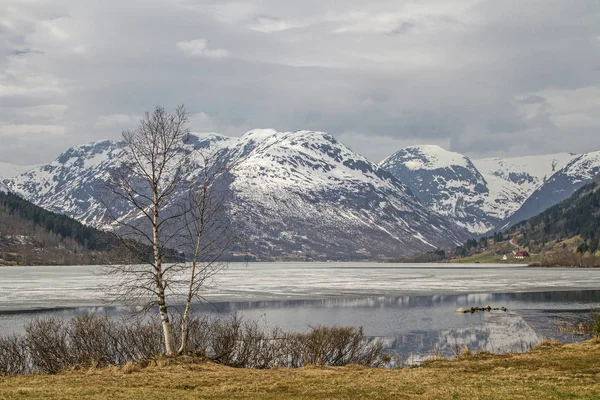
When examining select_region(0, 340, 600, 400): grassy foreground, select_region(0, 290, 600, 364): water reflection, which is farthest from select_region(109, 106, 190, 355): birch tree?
select_region(0, 290, 600, 364): water reflection

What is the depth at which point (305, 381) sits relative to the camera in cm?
3222

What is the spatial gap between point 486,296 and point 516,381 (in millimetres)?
91544

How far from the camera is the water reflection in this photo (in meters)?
61.3

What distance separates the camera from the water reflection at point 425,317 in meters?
61.3

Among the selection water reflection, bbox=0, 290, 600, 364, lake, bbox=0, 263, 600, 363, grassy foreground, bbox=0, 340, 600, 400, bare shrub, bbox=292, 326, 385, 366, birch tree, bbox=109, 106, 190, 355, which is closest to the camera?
grassy foreground, bbox=0, 340, 600, 400

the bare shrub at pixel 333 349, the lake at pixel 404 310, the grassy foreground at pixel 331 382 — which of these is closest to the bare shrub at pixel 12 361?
the grassy foreground at pixel 331 382

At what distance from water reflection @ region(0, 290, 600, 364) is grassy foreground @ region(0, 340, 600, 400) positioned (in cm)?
1413

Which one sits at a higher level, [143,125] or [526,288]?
[143,125]

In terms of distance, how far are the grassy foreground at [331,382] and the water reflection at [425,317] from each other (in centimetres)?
1413

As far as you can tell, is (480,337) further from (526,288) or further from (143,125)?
(526,288)

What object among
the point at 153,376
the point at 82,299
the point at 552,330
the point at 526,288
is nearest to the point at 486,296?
the point at 526,288

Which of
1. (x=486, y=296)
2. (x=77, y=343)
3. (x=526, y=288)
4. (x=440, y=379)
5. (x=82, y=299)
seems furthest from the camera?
(x=526, y=288)

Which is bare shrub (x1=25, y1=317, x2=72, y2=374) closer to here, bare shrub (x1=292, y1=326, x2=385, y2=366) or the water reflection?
bare shrub (x1=292, y1=326, x2=385, y2=366)

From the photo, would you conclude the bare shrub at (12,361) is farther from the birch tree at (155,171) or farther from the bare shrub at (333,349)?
the bare shrub at (333,349)
